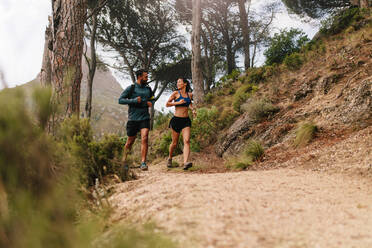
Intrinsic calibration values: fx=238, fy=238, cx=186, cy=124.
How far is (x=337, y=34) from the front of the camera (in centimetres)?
998

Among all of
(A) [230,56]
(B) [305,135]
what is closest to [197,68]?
(B) [305,135]

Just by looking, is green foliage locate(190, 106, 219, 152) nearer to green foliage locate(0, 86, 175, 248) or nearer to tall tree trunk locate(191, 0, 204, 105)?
tall tree trunk locate(191, 0, 204, 105)

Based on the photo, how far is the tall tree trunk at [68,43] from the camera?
396cm

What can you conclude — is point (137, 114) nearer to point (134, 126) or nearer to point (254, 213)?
point (134, 126)

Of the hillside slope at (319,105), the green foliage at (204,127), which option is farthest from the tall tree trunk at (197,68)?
the hillside slope at (319,105)

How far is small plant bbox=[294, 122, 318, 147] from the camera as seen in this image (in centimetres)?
464

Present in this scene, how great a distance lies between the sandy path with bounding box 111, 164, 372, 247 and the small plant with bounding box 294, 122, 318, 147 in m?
2.15

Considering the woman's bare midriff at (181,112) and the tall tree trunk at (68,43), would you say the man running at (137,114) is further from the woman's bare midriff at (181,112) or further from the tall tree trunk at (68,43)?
the tall tree trunk at (68,43)

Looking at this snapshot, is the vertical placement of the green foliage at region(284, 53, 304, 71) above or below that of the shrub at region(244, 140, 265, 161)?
above

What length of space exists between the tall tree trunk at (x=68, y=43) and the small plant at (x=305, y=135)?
4134mm

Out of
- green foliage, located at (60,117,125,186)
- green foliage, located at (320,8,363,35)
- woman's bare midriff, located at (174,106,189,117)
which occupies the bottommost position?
green foliage, located at (60,117,125,186)

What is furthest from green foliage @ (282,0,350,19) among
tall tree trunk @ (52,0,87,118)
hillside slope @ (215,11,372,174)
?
tall tree trunk @ (52,0,87,118)

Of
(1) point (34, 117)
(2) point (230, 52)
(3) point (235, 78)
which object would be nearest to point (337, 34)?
(3) point (235, 78)

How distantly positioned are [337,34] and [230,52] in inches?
338
